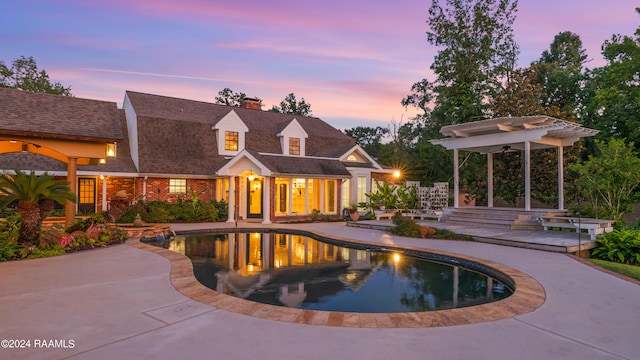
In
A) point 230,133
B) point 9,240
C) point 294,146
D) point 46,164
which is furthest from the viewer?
point 294,146

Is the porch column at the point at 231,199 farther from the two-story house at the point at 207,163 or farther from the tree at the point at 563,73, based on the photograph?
the tree at the point at 563,73

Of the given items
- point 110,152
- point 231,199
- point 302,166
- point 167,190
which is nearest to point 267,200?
point 231,199

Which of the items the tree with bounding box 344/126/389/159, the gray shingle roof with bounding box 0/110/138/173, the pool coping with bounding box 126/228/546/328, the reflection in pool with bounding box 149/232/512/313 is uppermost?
the tree with bounding box 344/126/389/159

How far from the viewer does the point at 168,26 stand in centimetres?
1606

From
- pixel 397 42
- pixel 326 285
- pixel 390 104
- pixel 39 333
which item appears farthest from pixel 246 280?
pixel 390 104

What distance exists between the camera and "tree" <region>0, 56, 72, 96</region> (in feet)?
97.9

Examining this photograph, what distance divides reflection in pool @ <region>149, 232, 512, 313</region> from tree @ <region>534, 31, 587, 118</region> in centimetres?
1678

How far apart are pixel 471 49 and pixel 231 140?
759 inches

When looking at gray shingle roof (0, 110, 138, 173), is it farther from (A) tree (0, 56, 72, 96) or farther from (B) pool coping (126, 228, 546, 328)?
(A) tree (0, 56, 72, 96)

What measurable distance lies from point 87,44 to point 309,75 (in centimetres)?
1277

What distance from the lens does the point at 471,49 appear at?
87.9ft

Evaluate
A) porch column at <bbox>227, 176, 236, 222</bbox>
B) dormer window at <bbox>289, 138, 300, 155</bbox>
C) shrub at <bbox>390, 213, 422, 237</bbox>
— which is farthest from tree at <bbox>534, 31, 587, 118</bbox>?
porch column at <bbox>227, 176, 236, 222</bbox>

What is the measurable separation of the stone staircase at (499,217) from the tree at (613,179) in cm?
142

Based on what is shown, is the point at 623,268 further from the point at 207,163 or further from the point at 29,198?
the point at 207,163
